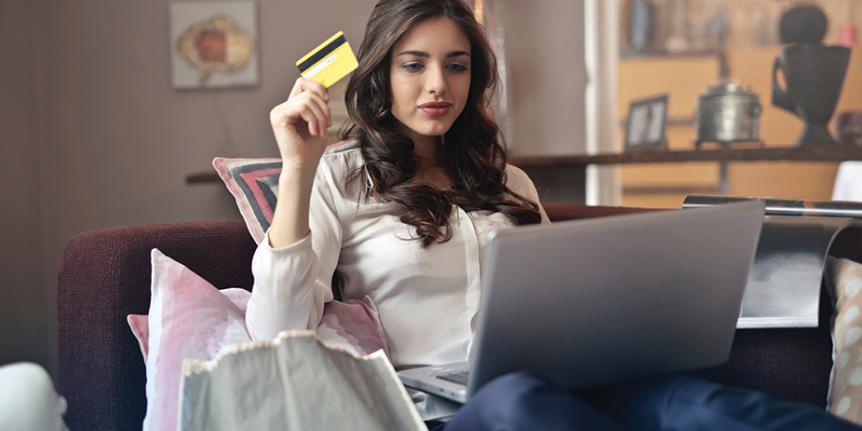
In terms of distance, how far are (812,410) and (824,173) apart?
3582mm

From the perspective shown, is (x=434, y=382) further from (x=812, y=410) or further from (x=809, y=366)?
(x=809, y=366)

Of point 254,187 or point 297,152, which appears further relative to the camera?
point 254,187

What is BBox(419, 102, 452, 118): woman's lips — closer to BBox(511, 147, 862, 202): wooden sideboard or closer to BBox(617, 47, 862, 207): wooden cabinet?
BBox(511, 147, 862, 202): wooden sideboard

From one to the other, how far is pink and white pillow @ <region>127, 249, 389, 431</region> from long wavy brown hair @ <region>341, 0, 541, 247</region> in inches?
8.1

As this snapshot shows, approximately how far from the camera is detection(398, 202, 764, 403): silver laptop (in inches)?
43.0

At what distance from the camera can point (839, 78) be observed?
10.5 feet

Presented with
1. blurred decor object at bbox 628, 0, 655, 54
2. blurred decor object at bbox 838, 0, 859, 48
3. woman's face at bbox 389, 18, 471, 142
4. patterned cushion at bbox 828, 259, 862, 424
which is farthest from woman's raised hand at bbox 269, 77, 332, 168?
blurred decor object at bbox 838, 0, 859, 48

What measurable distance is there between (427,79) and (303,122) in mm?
382

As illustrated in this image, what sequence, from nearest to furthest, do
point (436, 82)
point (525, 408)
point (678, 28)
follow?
point (525, 408)
point (436, 82)
point (678, 28)

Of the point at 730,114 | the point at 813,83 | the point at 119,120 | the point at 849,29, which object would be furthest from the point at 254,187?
the point at 849,29

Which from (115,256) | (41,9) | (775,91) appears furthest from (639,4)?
(115,256)

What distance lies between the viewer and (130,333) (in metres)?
1.51

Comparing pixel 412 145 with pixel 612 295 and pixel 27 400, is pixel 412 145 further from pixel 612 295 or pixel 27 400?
pixel 27 400

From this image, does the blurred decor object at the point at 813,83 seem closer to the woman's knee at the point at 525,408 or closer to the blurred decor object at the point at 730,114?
the blurred decor object at the point at 730,114
